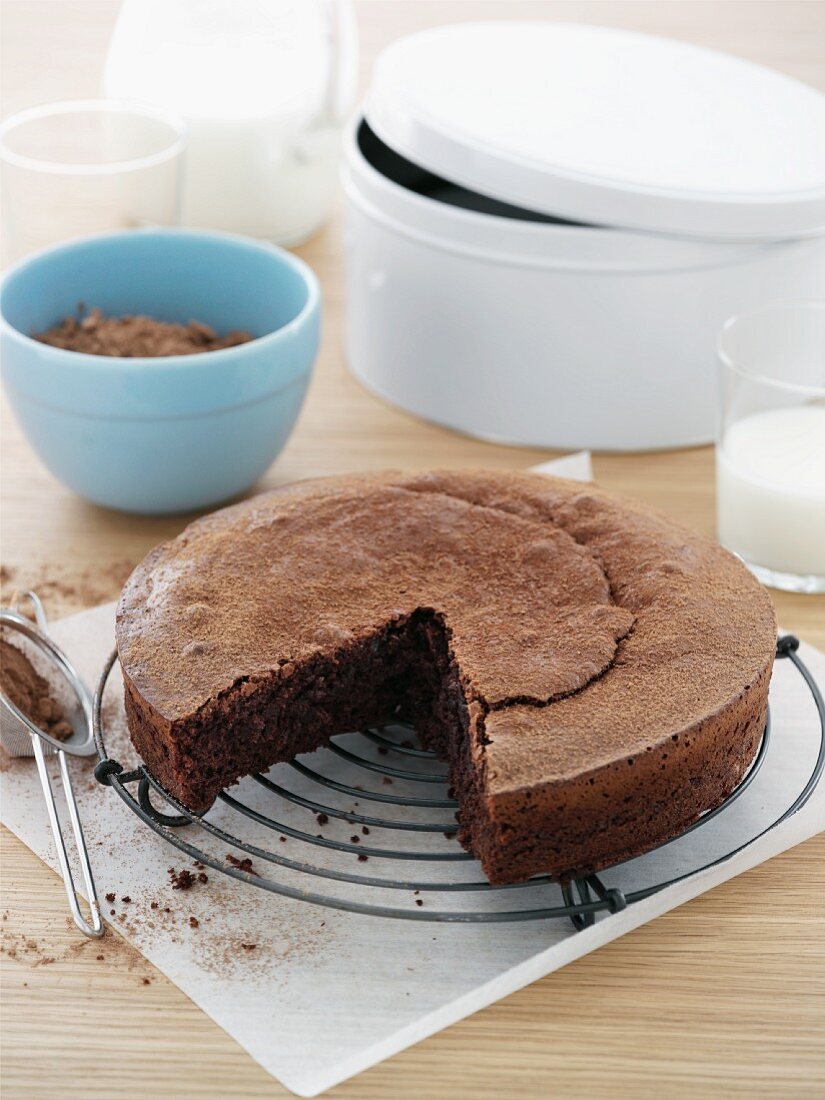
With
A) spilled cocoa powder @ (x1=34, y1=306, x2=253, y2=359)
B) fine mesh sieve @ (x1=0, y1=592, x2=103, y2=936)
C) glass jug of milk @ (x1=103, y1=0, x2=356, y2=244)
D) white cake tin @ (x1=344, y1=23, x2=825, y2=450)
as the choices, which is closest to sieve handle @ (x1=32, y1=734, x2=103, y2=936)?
fine mesh sieve @ (x1=0, y1=592, x2=103, y2=936)

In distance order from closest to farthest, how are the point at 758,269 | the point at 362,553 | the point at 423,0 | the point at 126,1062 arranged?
the point at 126,1062
the point at 362,553
the point at 758,269
the point at 423,0

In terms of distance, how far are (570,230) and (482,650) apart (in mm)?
996

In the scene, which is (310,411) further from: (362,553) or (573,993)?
(573,993)

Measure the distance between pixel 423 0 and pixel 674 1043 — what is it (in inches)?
161

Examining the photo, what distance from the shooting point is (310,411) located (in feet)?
9.26

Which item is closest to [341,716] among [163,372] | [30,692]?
[30,692]

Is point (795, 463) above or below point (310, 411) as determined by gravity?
above

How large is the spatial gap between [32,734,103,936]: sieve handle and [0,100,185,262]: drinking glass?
1.30 metres

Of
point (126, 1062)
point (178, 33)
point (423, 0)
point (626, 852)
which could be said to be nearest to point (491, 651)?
point (626, 852)

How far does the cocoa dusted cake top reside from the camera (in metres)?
1.66

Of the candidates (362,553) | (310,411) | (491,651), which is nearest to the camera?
(491,651)

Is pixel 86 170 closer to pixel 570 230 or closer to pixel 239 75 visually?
pixel 239 75

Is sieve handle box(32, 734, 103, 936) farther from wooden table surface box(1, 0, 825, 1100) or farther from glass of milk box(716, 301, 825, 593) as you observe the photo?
glass of milk box(716, 301, 825, 593)

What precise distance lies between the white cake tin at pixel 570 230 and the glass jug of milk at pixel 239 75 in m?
0.31
